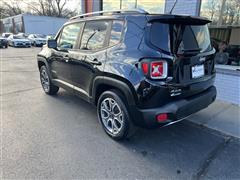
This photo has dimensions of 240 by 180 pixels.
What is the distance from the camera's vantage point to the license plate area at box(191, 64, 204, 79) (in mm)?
2744

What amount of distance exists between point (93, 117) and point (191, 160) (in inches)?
78.1

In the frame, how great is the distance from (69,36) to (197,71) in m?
2.57

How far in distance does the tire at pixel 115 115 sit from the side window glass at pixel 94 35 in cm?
80

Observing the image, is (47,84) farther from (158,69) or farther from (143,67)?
(158,69)

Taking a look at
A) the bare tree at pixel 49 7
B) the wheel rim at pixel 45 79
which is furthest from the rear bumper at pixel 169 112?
the bare tree at pixel 49 7

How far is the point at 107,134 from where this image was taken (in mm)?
3287

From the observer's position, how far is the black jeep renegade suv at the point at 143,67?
247 centimetres

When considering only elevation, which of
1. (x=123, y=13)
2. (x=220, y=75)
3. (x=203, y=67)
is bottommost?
(x=220, y=75)

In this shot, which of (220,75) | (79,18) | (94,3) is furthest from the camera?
(94,3)

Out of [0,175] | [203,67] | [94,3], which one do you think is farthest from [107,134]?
[94,3]

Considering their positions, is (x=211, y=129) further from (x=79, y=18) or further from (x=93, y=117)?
(x=79, y=18)

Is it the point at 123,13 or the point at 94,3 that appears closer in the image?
the point at 123,13

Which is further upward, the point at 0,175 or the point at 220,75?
the point at 220,75

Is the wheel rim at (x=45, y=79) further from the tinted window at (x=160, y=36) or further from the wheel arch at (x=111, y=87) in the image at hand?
the tinted window at (x=160, y=36)
